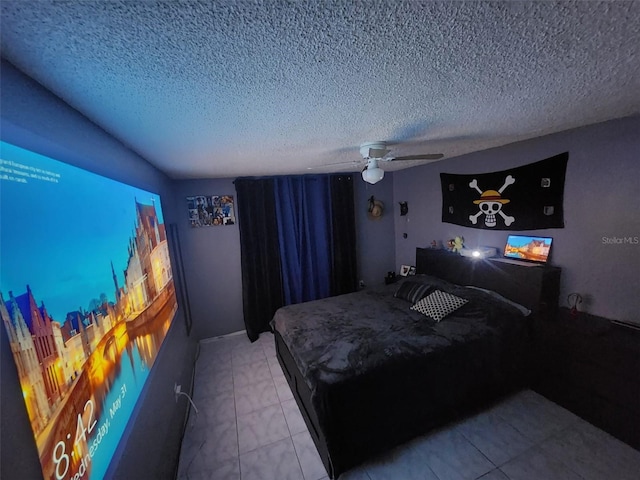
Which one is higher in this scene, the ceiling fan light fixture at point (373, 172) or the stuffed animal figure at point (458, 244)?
the ceiling fan light fixture at point (373, 172)

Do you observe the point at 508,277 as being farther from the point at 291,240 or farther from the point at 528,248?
the point at 291,240

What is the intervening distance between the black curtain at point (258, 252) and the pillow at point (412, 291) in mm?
1710

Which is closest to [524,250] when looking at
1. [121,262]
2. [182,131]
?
[182,131]

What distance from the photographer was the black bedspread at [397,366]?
1718 millimetres

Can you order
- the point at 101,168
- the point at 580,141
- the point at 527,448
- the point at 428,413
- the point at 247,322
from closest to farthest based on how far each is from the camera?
1. the point at 101,168
2. the point at 527,448
3. the point at 428,413
4. the point at 580,141
5. the point at 247,322

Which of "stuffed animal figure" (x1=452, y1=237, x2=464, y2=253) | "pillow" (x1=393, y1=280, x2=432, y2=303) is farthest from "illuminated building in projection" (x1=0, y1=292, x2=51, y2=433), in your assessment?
"stuffed animal figure" (x1=452, y1=237, x2=464, y2=253)

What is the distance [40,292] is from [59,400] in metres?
0.32

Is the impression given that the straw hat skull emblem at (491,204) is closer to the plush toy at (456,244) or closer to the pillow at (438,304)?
the plush toy at (456,244)

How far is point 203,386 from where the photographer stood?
269cm

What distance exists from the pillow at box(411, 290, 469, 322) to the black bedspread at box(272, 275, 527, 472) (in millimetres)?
62

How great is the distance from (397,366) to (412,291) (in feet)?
4.07

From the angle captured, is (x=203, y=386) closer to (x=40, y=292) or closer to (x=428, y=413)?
(x=428, y=413)

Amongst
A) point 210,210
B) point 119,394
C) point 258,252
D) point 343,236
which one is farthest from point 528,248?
point 210,210

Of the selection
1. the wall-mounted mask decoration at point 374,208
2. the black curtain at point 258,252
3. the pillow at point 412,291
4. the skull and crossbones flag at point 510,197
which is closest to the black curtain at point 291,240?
the black curtain at point 258,252
